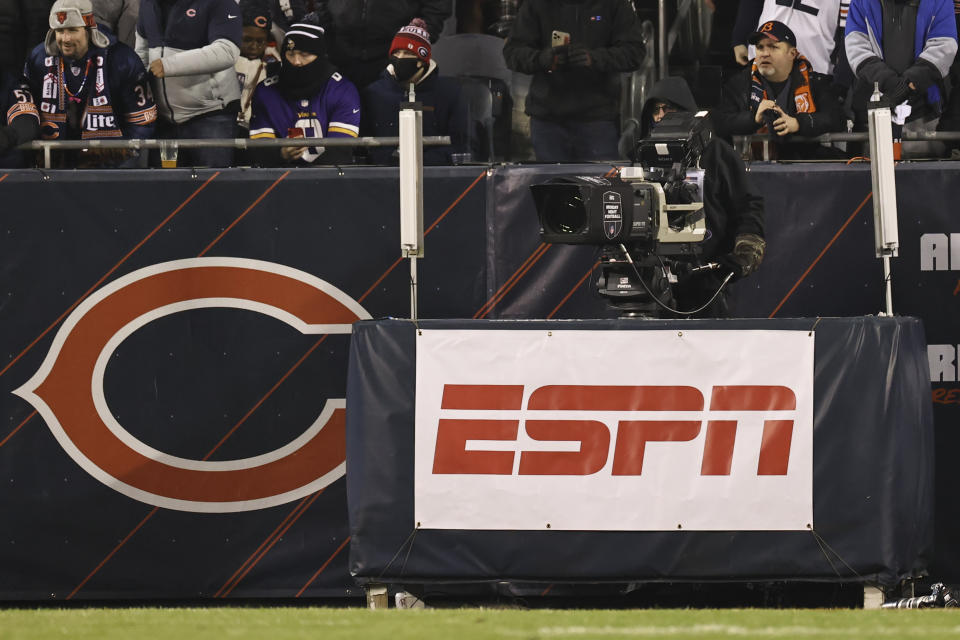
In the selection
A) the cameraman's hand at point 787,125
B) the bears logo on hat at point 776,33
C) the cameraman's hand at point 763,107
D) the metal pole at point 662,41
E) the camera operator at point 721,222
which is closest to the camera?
the camera operator at point 721,222

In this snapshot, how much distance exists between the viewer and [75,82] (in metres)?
7.79

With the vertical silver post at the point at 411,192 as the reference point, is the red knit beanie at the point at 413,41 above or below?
above

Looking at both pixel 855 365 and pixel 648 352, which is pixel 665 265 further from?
pixel 855 365

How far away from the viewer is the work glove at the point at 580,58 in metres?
8.06

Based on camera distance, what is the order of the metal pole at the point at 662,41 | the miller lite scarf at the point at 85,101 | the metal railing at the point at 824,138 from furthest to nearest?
the metal pole at the point at 662,41, the miller lite scarf at the point at 85,101, the metal railing at the point at 824,138

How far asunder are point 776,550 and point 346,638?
225 centimetres

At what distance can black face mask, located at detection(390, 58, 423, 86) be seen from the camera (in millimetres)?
8211

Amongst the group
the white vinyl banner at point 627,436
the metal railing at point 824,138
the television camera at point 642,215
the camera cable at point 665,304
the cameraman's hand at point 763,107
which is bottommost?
the white vinyl banner at point 627,436

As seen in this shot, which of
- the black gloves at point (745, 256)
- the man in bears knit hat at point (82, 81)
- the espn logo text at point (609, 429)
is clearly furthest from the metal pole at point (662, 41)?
the espn logo text at point (609, 429)

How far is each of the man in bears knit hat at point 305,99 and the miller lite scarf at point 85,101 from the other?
823mm

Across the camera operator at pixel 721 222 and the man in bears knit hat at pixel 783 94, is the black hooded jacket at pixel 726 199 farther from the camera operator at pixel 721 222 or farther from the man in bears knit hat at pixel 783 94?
the man in bears knit hat at pixel 783 94

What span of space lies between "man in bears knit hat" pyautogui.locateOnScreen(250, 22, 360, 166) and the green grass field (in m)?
3.28

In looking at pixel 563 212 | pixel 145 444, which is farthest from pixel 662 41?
pixel 145 444

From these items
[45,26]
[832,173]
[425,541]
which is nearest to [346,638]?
[425,541]
